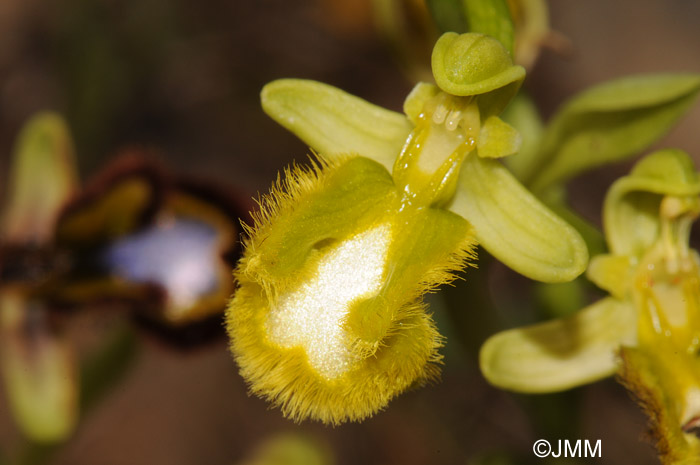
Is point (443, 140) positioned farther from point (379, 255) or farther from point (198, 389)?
point (198, 389)

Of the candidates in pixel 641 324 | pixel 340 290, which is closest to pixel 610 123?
pixel 641 324

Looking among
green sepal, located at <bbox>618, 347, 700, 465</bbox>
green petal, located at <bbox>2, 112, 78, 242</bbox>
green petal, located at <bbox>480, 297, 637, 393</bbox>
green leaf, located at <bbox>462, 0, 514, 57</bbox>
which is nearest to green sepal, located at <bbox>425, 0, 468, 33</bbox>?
green leaf, located at <bbox>462, 0, 514, 57</bbox>

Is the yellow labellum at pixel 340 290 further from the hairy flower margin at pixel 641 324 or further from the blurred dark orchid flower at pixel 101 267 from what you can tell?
the blurred dark orchid flower at pixel 101 267

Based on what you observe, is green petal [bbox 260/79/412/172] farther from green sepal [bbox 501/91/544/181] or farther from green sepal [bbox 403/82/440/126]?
green sepal [bbox 501/91/544/181]

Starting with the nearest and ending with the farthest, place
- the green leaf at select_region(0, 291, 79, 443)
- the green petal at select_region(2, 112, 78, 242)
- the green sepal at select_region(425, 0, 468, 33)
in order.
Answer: the green sepal at select_region(425, 0, 468, 33)
the green leaf at select_region(0, 291, 79, 443)
the green petal at select_region(2, 112, 78, 242)

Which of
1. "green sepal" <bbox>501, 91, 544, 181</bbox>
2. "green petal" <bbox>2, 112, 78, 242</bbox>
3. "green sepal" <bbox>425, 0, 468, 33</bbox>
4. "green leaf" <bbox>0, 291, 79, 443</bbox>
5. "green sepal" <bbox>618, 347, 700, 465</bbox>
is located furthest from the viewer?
"green petal" <bbox>2, 112, 78, 242</bbox>

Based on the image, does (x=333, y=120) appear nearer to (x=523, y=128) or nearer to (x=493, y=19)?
(x=493, y=19)
